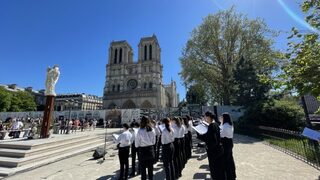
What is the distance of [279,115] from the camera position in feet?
50.2

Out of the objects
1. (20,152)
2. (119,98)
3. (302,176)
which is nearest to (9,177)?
(20,152)

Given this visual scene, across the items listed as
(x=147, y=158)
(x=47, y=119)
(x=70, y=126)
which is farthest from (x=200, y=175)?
(x=70, y=126)

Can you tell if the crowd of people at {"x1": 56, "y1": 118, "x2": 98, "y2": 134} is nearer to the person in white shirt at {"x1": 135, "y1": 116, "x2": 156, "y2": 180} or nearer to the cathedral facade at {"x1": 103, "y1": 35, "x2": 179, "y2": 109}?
the person in white shirt at {"x1": 135, "y1": 116, "x2": 156, "y2": 180}

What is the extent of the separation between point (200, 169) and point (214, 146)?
7.59 feet

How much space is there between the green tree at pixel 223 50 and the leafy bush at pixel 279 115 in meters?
8.58

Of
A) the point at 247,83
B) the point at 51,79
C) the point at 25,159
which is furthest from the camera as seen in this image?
the point at 247,83

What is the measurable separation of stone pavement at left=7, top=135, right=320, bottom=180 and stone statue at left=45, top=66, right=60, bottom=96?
18.0ft

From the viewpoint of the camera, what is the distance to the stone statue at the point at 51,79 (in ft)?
42.1

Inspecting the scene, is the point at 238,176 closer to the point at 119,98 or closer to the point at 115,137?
the point at 115,137

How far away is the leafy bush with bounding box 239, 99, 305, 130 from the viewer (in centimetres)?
1493

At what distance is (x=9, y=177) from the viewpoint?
6.82 meters

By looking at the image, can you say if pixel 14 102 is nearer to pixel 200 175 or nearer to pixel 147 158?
pixel 147 158

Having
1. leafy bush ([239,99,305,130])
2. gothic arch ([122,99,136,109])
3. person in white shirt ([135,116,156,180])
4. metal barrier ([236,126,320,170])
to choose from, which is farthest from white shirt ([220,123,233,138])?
gothic arch ([122,99,136,109])

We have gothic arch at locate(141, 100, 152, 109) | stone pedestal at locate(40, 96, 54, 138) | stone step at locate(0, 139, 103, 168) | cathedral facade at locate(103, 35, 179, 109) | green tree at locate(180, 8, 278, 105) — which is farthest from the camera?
cathedral facade at locate(103, 35, 179, 109)
